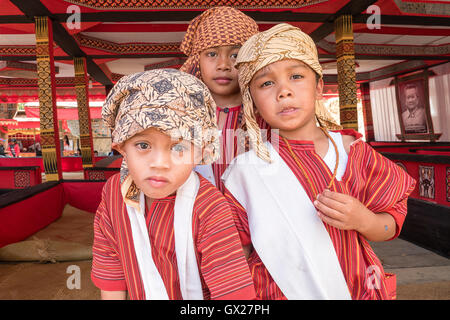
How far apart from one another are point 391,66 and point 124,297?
44.8ft

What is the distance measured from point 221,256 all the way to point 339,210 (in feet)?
1.03

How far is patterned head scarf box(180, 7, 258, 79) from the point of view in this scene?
1.10 metres

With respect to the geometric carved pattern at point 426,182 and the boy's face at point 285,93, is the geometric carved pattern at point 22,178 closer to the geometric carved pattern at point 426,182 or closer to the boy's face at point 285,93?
the boy's face at point 285,93

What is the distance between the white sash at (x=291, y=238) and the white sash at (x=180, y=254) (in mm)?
169

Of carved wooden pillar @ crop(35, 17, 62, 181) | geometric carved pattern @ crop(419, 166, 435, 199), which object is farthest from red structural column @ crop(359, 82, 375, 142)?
carved wooden pillar @ crop(35, 17, 62, 181)

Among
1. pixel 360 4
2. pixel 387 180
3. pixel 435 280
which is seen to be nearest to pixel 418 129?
pixel 360 4

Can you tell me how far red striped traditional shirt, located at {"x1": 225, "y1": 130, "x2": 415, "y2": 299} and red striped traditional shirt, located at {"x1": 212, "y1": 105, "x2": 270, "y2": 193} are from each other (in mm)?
218

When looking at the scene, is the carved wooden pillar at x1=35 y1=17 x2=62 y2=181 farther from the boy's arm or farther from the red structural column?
the red structural column

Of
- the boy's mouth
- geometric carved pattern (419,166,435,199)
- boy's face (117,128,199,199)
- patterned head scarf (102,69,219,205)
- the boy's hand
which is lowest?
geometric carved pattern (419,166,435,199)

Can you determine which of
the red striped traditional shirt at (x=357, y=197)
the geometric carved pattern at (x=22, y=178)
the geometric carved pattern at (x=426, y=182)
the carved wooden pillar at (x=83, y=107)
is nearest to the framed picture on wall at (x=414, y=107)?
the geometric carved pattern at (x=426, y=182)

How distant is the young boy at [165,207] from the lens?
0.73 m
